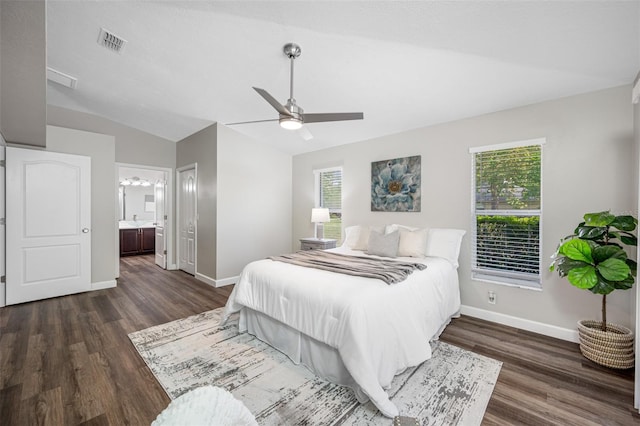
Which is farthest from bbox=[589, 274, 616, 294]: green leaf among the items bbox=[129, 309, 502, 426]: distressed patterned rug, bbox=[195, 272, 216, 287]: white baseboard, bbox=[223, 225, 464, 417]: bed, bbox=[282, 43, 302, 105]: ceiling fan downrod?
bbox=[195, 272, 216, 287]: white baseboard

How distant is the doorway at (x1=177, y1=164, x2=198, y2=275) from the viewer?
17.1 ft

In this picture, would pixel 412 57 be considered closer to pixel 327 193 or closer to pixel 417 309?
pixel 417 309

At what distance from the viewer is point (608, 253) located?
2186mm

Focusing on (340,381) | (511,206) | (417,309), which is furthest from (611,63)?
(340,381)

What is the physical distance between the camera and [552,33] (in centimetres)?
199

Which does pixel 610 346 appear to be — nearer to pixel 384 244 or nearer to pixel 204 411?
pixel 384 244

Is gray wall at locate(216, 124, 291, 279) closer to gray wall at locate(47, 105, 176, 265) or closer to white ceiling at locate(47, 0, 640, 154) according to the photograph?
white ceiling at locate(47, 0, 640, 154)

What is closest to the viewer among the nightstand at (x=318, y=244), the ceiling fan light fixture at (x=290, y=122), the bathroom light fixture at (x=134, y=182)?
the ceiling fan light fixture at (x=290, y=122)

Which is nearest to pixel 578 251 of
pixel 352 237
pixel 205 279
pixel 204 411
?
pixel 352 237

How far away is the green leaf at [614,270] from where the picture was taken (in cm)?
204

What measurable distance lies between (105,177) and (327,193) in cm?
376

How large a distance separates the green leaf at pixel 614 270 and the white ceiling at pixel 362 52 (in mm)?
1616

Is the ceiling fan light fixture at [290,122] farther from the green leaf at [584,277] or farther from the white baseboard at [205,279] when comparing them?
the white baseboard at [205,279]

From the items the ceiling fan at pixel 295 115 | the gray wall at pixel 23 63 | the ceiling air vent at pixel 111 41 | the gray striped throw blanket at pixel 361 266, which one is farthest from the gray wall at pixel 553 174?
the gray wall at pixel 23 63
